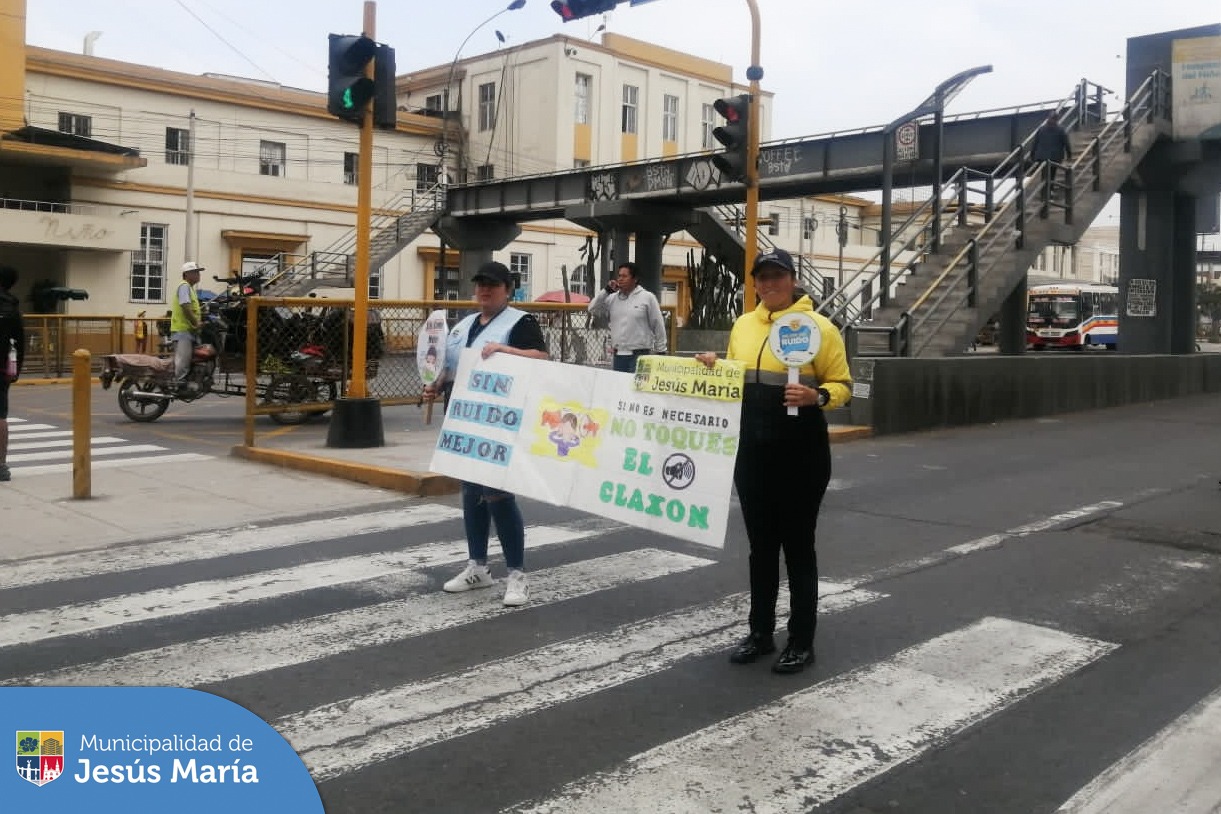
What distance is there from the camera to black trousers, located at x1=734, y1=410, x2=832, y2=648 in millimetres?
5277

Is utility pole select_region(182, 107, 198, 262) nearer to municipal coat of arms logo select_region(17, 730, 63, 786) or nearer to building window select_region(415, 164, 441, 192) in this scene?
building window select_region(415, 164, 441, 192)

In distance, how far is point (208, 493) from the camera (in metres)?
10.0

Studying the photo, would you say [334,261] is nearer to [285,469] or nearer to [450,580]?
[285,469]

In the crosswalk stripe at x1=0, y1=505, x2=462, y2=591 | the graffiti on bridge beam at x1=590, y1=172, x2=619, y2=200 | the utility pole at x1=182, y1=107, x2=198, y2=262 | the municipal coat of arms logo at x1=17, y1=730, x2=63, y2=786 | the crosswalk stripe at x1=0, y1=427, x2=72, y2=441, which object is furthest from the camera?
the utility pole at x1=182, y1=107, x2=198, y2=262

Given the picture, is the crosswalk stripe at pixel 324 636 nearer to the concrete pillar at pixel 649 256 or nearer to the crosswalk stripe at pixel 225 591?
the crosswalk stripe at pixel 225 591

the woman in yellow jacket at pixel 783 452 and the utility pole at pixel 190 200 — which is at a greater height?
the utility pole at pixel 190 200

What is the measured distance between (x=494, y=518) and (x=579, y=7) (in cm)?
1064

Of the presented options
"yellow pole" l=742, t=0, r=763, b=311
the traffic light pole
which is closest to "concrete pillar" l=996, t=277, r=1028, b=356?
"yellow pole" l=742, t=0, r=763, b=311

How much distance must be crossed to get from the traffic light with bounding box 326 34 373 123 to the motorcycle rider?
449cm

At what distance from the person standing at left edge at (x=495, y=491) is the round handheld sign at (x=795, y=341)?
1.83 m

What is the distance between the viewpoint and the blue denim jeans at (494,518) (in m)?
6.53

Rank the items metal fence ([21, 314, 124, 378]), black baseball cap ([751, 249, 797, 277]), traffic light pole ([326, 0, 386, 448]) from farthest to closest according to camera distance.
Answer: metal fence ([21, 314, 124, 378]), traffic light pole ([326, 0, 386, 448]), black baseball cap ([751, 249, 797, 277])

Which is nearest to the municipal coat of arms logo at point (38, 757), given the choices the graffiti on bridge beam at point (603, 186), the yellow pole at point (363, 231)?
the yellow pole at point (363, 231)

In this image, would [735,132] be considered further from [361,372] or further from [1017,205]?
[1017,205]
